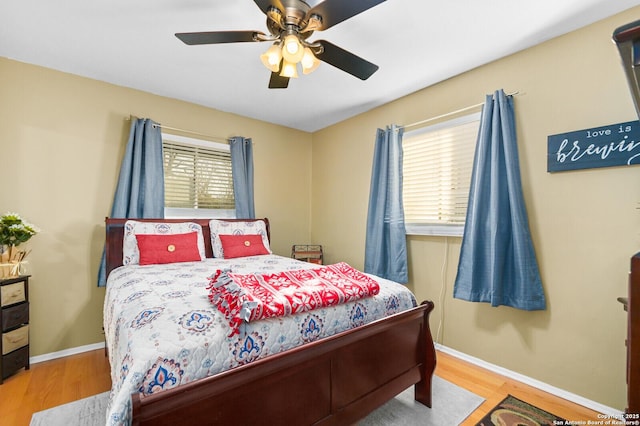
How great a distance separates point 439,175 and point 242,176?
222cm

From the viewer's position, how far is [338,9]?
1462 mm

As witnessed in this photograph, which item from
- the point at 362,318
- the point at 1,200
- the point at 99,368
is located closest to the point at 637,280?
the point at 362,318

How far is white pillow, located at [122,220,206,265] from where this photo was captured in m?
2.58

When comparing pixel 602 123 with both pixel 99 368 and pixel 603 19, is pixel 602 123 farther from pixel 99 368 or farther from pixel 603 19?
pixel 99 368

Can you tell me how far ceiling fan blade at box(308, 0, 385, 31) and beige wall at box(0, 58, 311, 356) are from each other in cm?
236

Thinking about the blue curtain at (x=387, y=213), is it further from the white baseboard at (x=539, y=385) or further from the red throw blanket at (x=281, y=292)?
the red throw blanket at (x=281, y=292)

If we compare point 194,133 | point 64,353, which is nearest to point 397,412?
point 64,353

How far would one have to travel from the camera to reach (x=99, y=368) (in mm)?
2416

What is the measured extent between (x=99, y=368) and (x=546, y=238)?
364cm

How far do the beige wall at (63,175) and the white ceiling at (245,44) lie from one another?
209 millimetres

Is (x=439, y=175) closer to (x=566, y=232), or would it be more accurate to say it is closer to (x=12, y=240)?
(x=566, y=232)

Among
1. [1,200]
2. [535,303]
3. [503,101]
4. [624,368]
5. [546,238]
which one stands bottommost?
[624,368]

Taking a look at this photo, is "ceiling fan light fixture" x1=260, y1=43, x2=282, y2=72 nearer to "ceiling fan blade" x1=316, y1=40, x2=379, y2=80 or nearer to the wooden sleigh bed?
"ceiling fan blade" x1=316, y1=40, x2=379, y2=80

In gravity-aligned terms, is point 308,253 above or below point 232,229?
below
